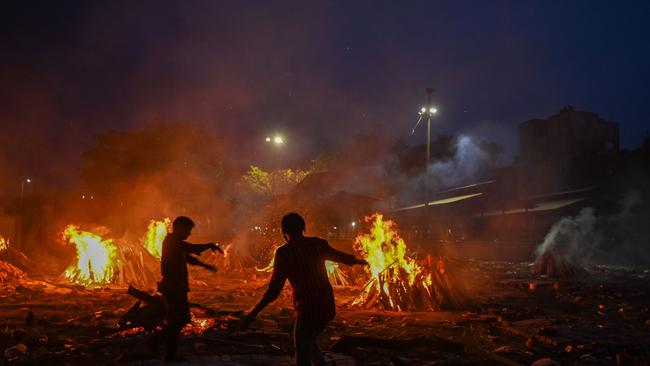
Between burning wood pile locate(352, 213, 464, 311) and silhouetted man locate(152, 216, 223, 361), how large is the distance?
626 cm

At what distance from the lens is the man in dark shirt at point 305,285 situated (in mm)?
4562

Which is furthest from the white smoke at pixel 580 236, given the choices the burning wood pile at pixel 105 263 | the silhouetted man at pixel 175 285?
the silhouetted man at pixel 175 285

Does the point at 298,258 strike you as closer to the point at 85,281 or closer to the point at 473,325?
the point at 473,325

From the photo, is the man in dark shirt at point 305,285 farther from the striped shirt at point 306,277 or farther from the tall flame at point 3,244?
the tall flame at point 3,244

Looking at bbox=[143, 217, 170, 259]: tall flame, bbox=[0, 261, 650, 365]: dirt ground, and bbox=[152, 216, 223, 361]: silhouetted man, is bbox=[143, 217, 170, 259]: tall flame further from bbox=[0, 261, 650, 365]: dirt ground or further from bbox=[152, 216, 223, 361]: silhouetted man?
bbox=[152, 216, 223, 361]: silhouetted man

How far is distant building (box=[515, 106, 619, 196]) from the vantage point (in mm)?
37906

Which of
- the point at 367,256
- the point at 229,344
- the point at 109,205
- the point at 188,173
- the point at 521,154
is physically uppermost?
the point at 521,154

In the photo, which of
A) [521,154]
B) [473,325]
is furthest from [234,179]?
[473,325]

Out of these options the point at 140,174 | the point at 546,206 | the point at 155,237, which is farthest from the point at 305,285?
the point at 140,174

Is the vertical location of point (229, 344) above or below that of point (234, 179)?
below

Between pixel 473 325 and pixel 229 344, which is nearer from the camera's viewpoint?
pixel 229 344

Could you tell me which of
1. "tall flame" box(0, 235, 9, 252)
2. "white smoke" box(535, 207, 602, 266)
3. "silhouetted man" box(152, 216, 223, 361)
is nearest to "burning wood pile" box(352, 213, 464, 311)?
"silhouetted man" box(152, 216, 223, 361)

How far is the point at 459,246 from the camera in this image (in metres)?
30.7

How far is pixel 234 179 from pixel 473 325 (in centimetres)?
3446
